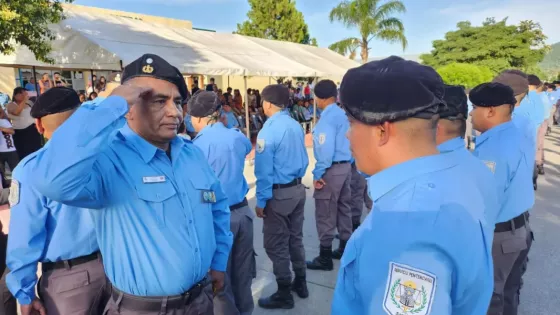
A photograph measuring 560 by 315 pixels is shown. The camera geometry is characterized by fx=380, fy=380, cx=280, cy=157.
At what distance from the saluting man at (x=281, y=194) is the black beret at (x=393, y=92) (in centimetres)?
256

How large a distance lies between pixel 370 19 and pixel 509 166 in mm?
22223

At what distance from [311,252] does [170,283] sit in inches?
124

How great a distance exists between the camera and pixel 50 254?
2.24 metres

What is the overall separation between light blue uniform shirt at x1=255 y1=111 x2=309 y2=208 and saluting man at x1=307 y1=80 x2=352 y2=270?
0.65 meters

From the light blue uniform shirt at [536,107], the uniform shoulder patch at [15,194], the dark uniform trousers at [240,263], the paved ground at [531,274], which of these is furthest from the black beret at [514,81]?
the uniform shoulder patch at [15,194]

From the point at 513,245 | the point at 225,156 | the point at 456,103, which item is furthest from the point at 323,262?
the point at 456,103

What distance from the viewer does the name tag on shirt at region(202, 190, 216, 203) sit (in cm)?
198

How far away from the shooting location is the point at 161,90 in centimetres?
185

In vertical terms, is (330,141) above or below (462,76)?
below

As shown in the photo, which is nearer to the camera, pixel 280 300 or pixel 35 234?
pixel 35 234

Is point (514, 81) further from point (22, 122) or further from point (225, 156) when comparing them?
point (22, 122)

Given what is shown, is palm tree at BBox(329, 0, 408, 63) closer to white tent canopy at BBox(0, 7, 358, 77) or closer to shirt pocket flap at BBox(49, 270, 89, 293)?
white tent canopy at BBox(0, 7, 358, 77)

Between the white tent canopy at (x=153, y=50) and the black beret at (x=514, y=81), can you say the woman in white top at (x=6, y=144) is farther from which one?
the black beret at (x=514, y=81)

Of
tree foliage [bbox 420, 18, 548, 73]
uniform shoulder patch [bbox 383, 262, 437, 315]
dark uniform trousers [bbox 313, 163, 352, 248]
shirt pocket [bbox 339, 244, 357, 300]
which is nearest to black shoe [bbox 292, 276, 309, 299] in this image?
dark uniform trousers [bbox 313, 163, 352, 248]
